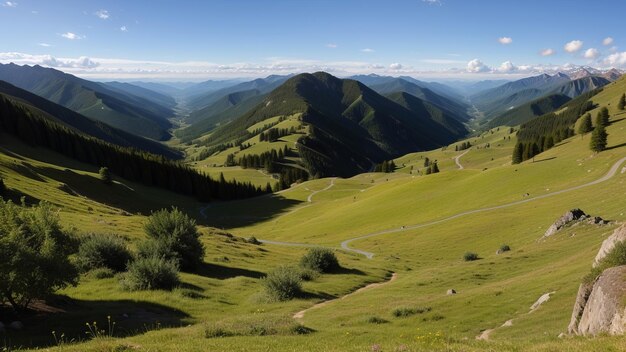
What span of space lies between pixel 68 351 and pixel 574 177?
79.6 metres

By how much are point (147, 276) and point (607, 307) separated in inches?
969

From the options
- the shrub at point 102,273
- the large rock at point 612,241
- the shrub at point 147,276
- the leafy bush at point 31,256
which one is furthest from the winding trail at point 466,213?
the leafy bush at point 31,256

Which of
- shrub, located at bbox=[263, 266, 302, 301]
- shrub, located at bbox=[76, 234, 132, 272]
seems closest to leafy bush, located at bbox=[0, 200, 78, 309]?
shrub, located at bbox=[76, 234, 132, 272]

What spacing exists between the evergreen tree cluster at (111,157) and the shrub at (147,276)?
125642mm

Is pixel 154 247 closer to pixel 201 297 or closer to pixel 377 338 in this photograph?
pixel 201 297

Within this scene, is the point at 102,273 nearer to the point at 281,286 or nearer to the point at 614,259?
the point at 281,286

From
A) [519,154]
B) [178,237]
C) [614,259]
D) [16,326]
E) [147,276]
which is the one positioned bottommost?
[147,276]

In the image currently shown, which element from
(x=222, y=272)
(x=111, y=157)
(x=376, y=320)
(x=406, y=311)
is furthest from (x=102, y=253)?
(x=111, y=157)

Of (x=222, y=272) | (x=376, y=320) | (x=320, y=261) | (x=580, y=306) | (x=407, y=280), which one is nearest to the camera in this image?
(x=580, y=306)

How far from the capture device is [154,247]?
31578 millimetres

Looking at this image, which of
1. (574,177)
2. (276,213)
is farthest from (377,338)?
(276,213)

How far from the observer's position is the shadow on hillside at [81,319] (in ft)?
51.8

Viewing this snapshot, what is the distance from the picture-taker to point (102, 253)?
29250mm

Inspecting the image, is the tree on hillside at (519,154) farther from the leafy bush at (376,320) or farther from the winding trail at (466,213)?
the leafy bush at (376,320)
